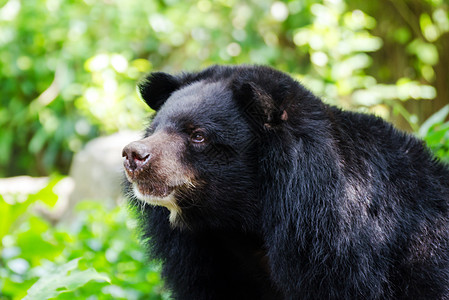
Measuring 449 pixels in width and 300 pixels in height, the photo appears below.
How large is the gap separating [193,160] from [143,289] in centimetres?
161

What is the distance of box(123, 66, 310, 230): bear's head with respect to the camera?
109 inches

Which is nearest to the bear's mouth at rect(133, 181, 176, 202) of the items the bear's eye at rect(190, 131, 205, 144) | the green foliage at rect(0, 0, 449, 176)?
the bear's eye at rect(190, 131, 205, 144)

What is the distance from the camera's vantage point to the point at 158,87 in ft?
10.9

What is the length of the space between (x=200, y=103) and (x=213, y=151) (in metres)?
0.26

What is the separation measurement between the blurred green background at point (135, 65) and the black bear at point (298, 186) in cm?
128

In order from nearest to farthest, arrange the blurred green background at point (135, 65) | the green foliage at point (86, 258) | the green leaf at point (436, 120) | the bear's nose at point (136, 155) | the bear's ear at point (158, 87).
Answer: the bear's nose at point (136, 155) < the bear's ear at point (158, 87) < the green foliage at point (86, 258) < the green leaf at point (436, 120) < the blurred green background at point (135, 65)

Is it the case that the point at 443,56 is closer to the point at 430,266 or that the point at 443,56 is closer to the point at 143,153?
the point at 430,266

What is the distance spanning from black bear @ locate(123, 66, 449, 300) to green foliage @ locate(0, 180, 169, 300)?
Result: 92cm

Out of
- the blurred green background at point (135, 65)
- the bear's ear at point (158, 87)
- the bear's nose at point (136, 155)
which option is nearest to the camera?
the bear's nose at point (136, 155)

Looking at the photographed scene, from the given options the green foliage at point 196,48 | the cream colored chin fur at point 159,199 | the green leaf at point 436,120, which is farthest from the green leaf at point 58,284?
the green foliage at point 196,48

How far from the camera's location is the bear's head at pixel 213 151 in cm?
278

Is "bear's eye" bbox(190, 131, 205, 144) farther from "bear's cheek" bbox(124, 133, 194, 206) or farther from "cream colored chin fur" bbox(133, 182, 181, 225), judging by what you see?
"cream colored chin fur" bbox(133, 182, 181, 225)

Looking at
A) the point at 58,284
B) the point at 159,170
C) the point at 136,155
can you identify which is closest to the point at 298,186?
the point at 159,170

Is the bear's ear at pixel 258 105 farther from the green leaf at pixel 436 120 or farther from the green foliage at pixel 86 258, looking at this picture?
the green leaf at pixel 436 120
